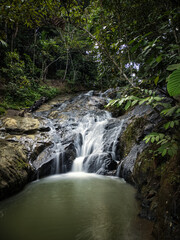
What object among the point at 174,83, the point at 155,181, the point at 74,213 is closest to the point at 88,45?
the point at 155,181

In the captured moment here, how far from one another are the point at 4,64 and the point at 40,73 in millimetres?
4629

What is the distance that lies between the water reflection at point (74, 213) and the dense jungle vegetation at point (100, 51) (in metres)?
1.35

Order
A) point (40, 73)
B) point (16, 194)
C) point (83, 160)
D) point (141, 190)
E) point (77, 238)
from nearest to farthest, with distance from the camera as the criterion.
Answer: point (77, 238) < point (141, 190) < point (16, 194) < point (83, 160) < point (40, 73)

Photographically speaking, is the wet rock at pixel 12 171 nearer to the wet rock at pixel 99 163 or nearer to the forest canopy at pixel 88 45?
the wet rock at pixel 99 163

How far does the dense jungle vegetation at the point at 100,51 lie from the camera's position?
1.97 meters

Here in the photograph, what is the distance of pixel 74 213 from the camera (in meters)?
2.89

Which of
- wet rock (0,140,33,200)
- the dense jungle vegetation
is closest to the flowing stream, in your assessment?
wet rock (0,140,33,200)

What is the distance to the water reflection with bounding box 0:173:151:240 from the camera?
89.0 inches

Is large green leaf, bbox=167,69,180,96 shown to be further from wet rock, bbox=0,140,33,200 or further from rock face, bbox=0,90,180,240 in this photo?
wet rock, bbox=0,140,33,200

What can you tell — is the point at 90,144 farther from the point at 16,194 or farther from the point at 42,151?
the point at 16,194

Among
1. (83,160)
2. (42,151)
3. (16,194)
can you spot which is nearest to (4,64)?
(42,151)

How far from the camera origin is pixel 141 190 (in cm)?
326

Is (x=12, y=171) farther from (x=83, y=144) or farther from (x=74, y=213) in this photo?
(x=83, y=144)

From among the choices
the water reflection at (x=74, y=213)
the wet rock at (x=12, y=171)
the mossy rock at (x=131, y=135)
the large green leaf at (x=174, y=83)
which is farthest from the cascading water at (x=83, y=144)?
the large green leaf at (x=174, y=83)
